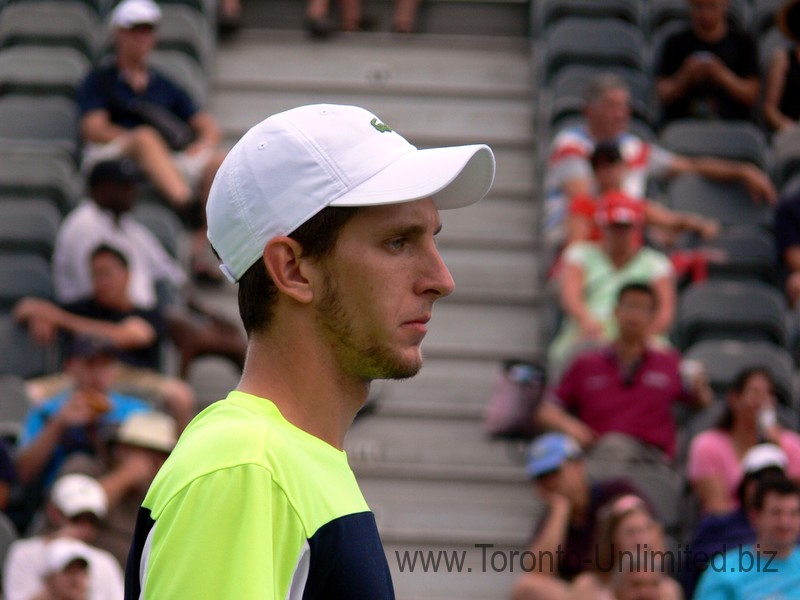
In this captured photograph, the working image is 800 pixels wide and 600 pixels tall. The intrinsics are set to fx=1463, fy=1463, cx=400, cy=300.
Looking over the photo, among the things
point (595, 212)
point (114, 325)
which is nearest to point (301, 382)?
point (114, 325)

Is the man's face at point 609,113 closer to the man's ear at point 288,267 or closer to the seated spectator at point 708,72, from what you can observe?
the seated spectator at point 708,72

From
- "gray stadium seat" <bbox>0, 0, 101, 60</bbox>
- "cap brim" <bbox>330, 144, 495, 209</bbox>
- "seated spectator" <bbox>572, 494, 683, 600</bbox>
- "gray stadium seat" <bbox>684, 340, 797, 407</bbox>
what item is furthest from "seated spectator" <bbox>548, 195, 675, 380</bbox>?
"cap brim" <bbox>330, 144, 495, 209</bbox>

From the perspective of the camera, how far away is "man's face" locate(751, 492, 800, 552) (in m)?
5.34

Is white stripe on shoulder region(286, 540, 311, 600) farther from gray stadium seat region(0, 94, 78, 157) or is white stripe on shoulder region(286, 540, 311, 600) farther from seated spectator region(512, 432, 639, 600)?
gray stadium seat region(0, 94, 78, 157)

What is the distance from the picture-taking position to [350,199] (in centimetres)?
177

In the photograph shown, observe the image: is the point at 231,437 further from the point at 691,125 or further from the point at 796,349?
the point at 691,125

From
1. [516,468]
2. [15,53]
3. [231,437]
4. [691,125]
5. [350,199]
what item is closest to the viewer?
[231,437]

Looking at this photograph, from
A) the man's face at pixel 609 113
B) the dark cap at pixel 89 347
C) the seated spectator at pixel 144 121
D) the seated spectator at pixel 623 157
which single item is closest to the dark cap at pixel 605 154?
the seated spectator at pixel 623 157

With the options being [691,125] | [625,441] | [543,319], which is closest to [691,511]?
[625,441]

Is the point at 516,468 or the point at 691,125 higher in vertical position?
the point at 691,125

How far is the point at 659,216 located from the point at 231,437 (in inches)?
246

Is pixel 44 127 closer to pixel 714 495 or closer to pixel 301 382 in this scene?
pixel 714 495

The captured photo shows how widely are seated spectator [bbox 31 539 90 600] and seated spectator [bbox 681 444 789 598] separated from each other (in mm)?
2283

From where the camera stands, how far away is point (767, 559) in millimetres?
5293
